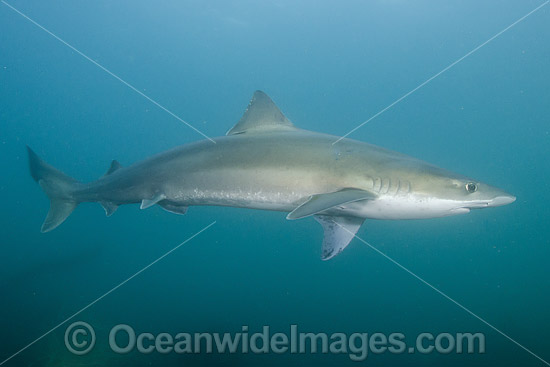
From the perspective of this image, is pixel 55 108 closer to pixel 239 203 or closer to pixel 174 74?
pixel 174 74

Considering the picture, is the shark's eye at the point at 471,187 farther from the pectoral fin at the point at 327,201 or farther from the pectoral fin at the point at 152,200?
the pectoral fin at the point at 152,200

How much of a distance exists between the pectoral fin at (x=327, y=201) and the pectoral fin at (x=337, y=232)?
4.53ft

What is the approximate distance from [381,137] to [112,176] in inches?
1964

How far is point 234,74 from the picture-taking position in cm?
5591

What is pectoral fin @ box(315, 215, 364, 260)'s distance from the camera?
17.5ft

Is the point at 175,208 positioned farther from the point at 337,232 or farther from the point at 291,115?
the point at 291,115

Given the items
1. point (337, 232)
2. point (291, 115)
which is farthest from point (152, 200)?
point (291, 115)

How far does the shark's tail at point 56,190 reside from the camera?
22.6ft

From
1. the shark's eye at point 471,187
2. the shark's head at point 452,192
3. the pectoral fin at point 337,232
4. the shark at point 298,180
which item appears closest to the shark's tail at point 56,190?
the shark at point 298,180

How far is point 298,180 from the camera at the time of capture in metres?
4.52

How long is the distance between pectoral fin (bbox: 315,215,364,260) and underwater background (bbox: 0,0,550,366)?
309 inches

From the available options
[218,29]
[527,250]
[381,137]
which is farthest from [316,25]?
[527,250]

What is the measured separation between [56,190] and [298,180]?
537 cm

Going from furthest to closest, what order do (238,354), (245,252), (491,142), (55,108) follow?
1. (55,108)
2. (491,142)
3. (245,252)
4. (238,354)
